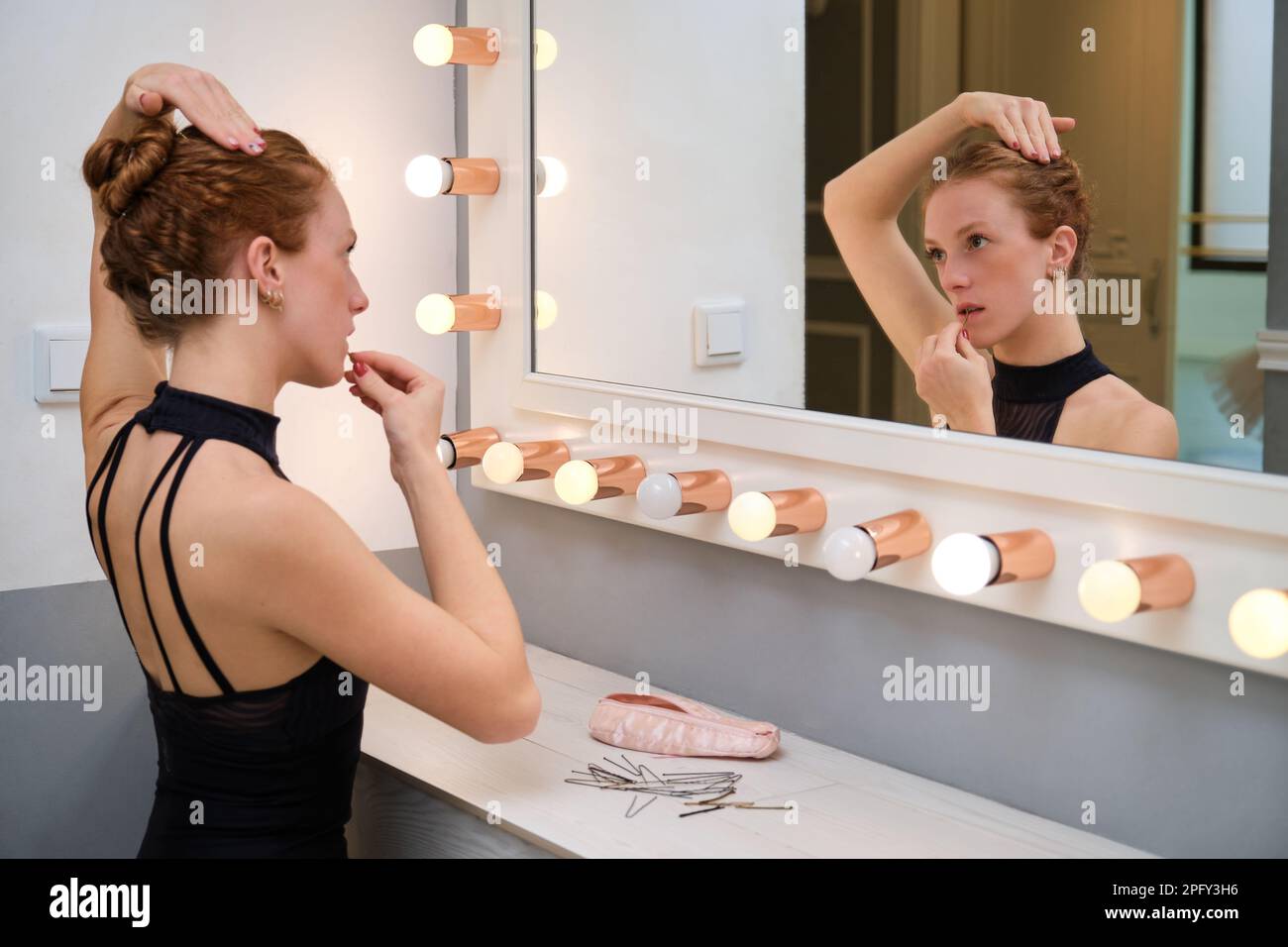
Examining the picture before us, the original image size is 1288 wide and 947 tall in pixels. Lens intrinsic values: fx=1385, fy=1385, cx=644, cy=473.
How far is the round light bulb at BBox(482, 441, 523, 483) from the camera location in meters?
1.46

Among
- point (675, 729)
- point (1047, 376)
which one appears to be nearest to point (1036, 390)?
point (1047, 376)

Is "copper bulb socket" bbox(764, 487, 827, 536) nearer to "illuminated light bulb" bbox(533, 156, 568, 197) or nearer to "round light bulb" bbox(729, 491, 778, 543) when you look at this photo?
"round light bulb" bbox(729, 491, 778, 543)

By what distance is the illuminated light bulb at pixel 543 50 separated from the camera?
1561mm

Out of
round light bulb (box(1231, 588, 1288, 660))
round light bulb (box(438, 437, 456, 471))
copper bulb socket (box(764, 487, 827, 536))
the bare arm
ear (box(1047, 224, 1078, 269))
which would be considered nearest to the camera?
round light bulb (box(1231, 588, 1288, 660))

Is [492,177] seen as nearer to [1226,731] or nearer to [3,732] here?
[3,732]

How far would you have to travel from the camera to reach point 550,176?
1575 millimetres

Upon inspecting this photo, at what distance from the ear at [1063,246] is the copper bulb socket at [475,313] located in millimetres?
749

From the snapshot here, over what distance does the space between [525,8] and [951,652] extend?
0.87 metres

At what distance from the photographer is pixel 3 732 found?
1.48 meters

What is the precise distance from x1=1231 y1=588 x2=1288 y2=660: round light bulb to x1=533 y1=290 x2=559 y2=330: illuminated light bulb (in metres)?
0.85

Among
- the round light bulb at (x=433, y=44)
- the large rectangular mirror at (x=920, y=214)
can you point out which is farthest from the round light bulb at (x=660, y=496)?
the round light bulb at (x=433, y=44)

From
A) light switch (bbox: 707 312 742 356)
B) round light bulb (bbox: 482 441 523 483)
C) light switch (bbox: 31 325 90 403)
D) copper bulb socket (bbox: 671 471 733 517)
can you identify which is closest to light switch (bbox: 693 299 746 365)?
light switch (bbox: 707 312 742 356)

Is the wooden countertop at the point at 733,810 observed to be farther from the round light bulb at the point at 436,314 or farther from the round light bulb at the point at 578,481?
the round light bulb at the point at 436,314
